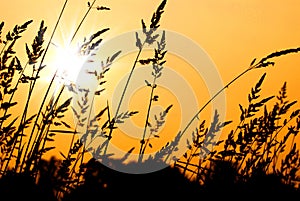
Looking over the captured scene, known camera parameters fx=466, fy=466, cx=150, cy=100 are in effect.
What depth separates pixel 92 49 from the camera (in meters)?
3.25

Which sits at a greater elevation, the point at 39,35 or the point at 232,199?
the point at 39,35

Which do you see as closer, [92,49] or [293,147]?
[92,49]

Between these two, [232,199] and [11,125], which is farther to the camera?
[232,199]

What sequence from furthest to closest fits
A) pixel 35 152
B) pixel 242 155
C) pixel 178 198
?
pixel 242 155, pixel 178 198, pixel 35 152

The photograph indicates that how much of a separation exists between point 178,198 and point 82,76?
3.77ft

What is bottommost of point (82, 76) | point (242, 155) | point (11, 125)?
point (11, 125)

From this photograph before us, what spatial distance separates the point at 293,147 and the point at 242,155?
1.13 m

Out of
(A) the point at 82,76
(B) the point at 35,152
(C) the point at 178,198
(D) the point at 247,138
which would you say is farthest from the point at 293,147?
(B) the point at 35,152

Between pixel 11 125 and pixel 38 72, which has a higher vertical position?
pixel 38 72

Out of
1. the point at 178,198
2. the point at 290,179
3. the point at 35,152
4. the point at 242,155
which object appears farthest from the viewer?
the point at 290,179

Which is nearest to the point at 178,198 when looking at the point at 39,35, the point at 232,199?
the point at 232,199

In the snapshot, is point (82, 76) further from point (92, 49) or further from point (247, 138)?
point (247, 138)

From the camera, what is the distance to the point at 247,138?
3666mm

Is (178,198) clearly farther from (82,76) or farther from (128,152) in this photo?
(82,76)
